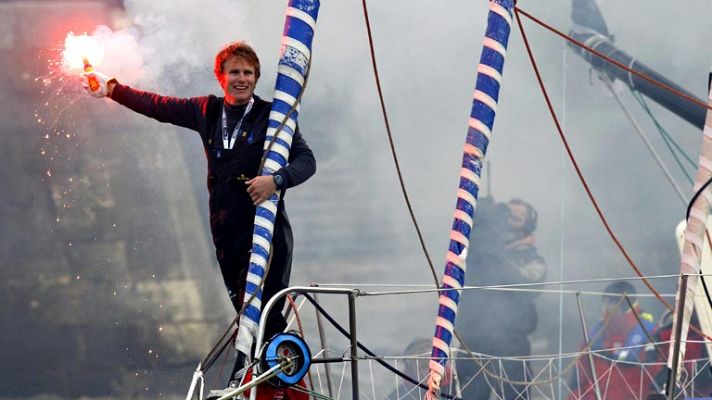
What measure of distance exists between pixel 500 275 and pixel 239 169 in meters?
3.52

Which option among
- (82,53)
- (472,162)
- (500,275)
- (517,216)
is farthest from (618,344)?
(82,53)

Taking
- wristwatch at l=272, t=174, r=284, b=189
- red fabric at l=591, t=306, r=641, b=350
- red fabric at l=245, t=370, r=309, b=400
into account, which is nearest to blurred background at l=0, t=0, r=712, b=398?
red fabric at l=591, t=306, r=641, b=350

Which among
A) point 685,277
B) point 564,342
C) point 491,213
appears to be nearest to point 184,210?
point 491,213

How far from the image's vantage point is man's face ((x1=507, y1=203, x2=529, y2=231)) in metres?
6.02

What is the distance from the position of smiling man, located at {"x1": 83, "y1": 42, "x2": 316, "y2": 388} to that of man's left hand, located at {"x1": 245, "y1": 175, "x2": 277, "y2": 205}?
3 cm

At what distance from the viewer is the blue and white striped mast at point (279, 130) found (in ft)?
8.59

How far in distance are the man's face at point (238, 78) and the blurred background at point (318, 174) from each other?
282cm

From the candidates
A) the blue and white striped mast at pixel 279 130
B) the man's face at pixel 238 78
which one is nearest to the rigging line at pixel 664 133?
the blue and white striped mast at pixel 279 130

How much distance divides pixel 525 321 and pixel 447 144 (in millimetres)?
1086

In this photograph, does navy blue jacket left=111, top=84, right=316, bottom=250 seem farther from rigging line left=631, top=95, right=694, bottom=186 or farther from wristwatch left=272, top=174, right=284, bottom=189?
rigging line left=631, top=95, right=694, bottom=186

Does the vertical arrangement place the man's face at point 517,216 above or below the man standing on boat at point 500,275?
above

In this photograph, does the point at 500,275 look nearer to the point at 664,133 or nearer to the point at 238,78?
the point at 664,133

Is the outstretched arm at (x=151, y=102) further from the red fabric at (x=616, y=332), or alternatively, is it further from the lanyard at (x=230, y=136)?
the red fabric at (x=616, y=332)

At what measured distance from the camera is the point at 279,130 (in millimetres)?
2645
